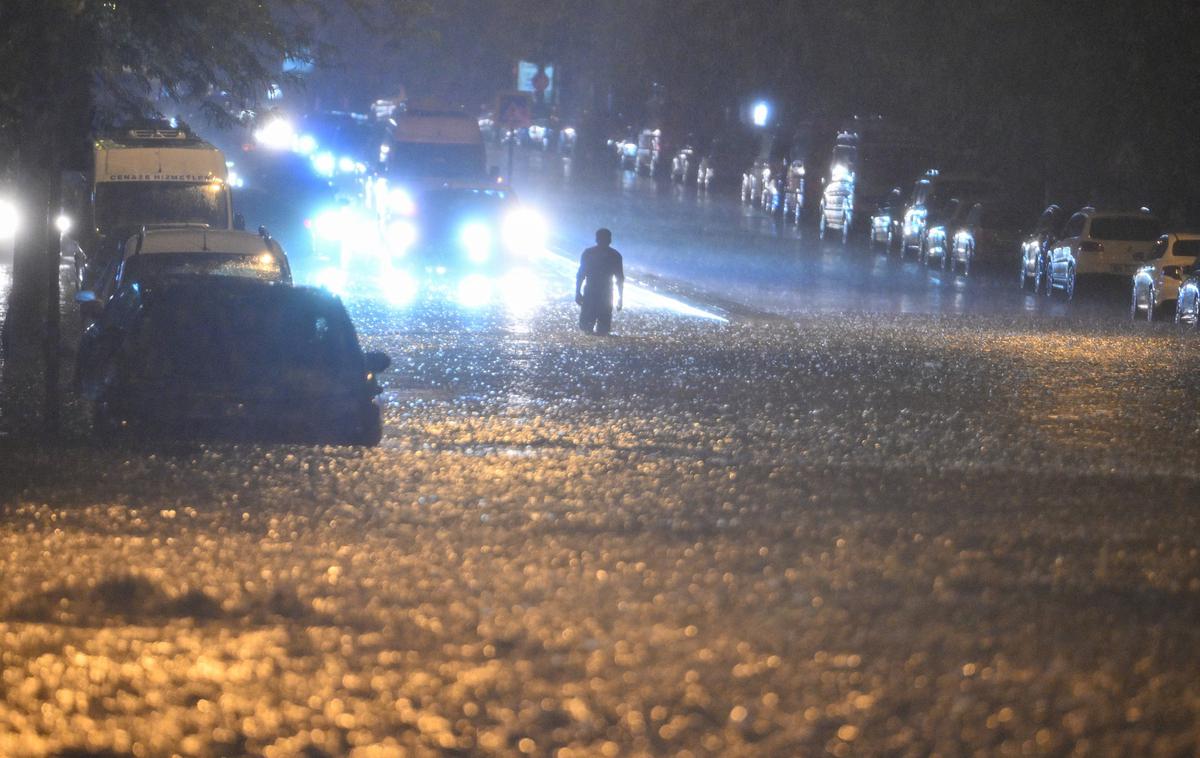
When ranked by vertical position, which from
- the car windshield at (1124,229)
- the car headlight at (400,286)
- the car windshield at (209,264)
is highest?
the car windshield at (1124,229)

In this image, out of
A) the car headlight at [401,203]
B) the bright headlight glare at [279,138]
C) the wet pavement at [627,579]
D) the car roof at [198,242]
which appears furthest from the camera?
the bright headlight glare at [279,138]

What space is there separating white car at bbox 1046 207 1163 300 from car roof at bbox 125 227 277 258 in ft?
56.2

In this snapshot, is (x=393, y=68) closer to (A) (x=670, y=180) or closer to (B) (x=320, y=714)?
(A) (x=670, y=180)

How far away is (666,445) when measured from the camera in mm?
12500

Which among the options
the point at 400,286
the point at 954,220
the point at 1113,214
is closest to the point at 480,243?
the point at 400,286

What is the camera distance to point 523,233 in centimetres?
3906

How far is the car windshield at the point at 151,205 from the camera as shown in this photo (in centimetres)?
2703

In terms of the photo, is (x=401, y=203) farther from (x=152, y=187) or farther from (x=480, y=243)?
(x=152, y=187)

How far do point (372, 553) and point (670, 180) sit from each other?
6609 cm

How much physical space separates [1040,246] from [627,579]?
27579 millimetres

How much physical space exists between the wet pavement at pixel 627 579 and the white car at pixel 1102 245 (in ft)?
51.6

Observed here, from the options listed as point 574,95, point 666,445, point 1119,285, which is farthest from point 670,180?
point 666,445

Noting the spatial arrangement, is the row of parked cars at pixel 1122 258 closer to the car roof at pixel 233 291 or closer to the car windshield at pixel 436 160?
the car windshield at pixel 436 160

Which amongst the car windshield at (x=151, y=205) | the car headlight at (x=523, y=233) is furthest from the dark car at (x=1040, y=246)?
the car windshield at (x=151, y=205)
